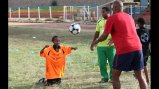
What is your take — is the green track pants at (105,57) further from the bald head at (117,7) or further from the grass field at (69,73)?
the bald head at (117,7)

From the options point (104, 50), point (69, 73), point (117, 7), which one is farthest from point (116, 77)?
point (69, 73)

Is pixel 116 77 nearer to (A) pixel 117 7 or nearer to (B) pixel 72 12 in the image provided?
(A) pixel 117 7

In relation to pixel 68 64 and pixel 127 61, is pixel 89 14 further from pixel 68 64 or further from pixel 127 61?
pixel 127 61

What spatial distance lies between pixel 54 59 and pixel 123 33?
8.64 ft

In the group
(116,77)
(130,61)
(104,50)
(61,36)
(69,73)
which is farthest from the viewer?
(61,36)

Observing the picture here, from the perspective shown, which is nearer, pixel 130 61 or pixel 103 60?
pixel 130 61

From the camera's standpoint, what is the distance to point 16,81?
9133mm

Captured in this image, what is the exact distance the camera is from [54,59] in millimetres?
8727

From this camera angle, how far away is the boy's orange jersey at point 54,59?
868 centimetres

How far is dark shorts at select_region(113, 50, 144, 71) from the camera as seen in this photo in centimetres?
636

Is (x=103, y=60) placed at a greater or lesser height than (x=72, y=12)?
lesser

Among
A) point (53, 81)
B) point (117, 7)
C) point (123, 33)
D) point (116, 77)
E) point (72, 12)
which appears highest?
point (72, 12)

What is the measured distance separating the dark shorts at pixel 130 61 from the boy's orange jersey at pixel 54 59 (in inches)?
97.1
